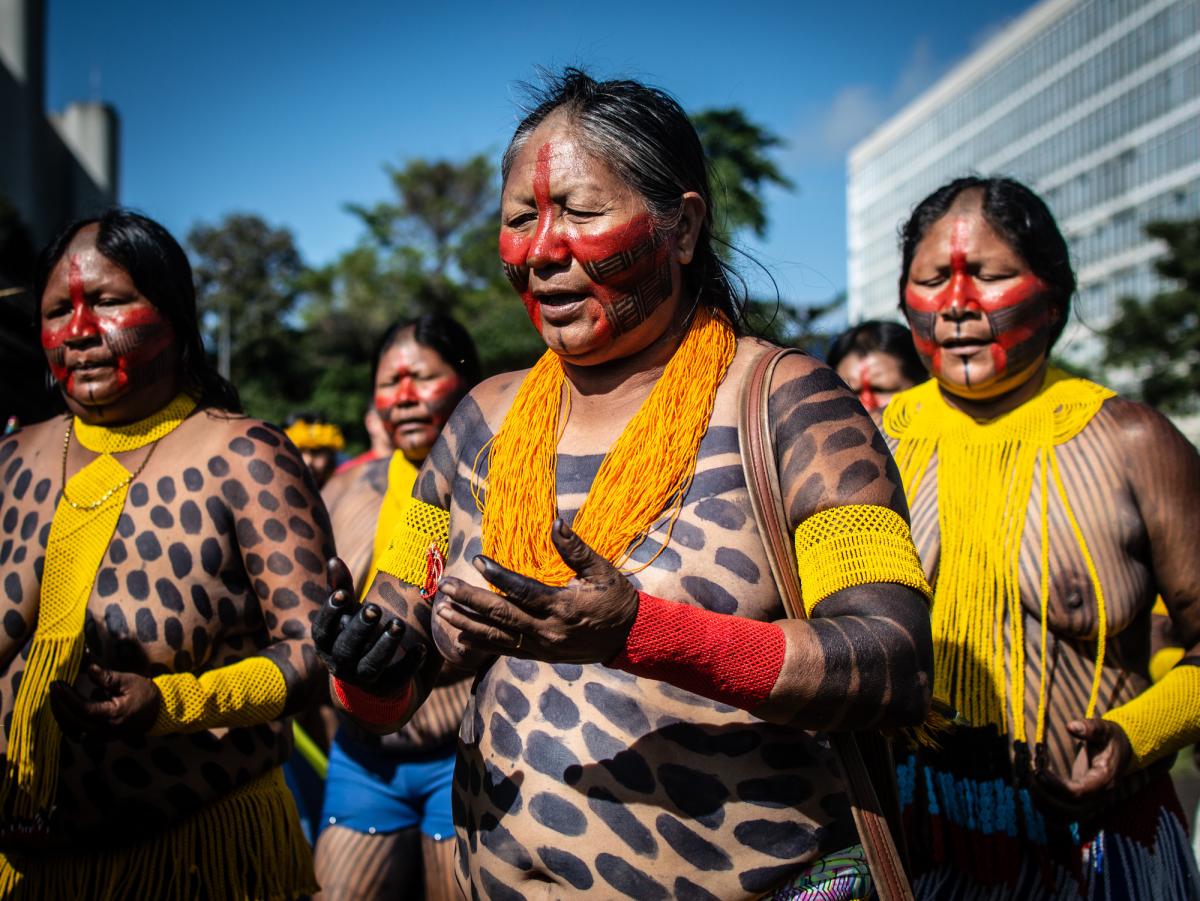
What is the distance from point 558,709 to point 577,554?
551mm

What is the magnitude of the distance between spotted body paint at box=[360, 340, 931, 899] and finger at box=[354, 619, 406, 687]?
0.28 meters

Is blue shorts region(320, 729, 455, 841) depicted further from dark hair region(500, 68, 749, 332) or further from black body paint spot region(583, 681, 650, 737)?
dark hair region(500, 68, 749, 332)

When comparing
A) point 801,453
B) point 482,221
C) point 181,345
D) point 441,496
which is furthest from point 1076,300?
point 482,221

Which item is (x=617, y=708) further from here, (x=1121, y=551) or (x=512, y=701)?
(x=1121, y=551)

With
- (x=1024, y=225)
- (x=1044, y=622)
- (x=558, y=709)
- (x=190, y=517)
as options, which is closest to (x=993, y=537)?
(x=1044, y=622)

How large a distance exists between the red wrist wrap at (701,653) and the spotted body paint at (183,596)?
1.38m

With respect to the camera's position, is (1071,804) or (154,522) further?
(154,522)

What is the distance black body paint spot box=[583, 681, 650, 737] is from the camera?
197 cm

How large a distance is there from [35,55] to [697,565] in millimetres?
33107

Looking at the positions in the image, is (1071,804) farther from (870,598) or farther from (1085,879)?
(870,598)

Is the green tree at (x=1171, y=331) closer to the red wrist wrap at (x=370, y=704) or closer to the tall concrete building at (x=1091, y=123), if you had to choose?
the tall concrete building at (x=1091, y=123)

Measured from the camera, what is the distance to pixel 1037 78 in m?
71.4

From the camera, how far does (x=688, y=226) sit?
220 centimetres

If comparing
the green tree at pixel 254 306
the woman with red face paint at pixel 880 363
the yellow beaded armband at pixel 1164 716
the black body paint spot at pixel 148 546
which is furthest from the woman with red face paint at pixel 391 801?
the green tree at pixel 254 306
